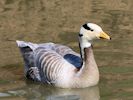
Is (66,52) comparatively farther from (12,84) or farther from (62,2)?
(62,2)

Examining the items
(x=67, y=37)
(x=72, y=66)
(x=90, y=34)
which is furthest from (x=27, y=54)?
(x=67, y=37)

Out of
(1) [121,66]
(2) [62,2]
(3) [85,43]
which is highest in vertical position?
(3) [85,43]

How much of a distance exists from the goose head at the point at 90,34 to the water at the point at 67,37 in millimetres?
913

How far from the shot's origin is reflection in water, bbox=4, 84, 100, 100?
10.5m

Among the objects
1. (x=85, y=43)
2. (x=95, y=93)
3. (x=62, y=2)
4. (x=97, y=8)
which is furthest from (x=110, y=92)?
(x=62, y=2)

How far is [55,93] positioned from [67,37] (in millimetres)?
3556

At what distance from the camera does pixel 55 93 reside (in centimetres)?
1082

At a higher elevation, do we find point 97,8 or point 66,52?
point 66,52

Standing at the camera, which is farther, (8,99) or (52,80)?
(52,80)

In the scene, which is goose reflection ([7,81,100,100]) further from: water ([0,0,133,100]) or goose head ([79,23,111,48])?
goose head ([79,23,111,48])

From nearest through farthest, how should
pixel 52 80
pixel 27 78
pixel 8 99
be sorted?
1. pixel 8 99
2. pixel 52 80
3. pixel 27 78

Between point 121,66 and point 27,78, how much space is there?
2.03m

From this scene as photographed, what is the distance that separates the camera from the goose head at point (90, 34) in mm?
10781

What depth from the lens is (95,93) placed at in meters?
10.7
